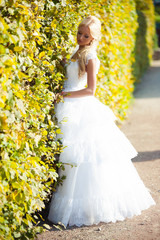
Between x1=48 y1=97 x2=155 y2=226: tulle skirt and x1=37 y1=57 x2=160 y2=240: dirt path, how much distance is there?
11 centimetres

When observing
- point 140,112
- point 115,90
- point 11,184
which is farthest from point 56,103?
point 140,112

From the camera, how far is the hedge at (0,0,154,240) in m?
2.78

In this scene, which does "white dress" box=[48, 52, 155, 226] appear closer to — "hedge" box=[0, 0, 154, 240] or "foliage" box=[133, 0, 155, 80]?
"hedge" box=[0, 0, 154, 240]

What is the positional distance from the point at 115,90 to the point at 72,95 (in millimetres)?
3563

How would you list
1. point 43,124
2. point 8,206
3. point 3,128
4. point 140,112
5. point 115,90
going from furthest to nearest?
point 140,112 → point 115,90 → point 43,124 → point 8,206 → point 3,128

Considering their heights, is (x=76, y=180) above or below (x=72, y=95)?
below

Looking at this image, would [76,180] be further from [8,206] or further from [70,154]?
[8,206]

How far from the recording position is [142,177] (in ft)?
16.6

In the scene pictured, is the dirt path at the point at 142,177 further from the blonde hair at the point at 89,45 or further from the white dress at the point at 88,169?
the blonde hair at the point at 89,45

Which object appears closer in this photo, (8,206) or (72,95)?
(8,206)

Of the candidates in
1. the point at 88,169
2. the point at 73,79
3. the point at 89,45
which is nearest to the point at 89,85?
the point at 73,79

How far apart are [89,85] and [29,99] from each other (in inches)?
28.5

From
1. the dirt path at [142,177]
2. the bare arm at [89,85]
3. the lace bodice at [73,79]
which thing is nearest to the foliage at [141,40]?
the dirt path at [142,177]

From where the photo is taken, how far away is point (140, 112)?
9.63 m
